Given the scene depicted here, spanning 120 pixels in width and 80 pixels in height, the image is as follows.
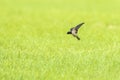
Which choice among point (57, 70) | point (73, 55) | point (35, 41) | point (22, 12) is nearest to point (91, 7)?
point (22, 12)

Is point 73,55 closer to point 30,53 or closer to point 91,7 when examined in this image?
point 30,53

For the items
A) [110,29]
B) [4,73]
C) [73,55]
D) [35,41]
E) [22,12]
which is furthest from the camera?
[22,12]

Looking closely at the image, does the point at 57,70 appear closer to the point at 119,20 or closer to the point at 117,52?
the point at 117,52

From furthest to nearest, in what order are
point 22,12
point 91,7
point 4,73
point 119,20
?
point 91,7, point 22,12, point 119,20, point 4,73

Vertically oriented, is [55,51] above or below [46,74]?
above

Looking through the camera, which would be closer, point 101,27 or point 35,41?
point 35,41

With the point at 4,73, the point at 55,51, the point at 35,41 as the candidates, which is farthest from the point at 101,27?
the point at 4,73

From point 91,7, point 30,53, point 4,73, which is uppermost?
point 91,7
